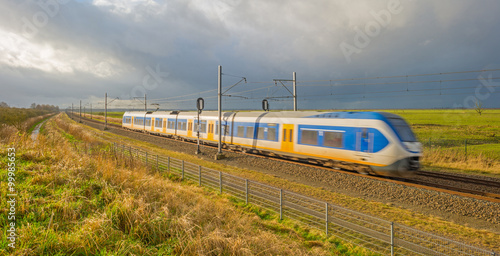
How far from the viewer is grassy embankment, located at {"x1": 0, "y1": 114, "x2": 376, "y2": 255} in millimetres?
3988

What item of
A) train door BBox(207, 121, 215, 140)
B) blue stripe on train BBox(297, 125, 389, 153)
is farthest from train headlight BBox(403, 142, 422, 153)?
train door BBox(207, 121, 215, 140)

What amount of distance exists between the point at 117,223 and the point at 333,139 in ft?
40.2

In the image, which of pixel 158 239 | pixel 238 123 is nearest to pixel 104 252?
pixel 158 239

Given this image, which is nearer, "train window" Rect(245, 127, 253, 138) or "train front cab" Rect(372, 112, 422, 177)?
"train front cab" Rect(372, 112, 422, 177)

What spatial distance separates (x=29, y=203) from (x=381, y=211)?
1016cm

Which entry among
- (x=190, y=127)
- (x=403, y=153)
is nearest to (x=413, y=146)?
(x=403, y=153)

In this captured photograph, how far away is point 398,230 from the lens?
739cm

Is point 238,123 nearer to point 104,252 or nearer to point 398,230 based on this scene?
point 398,230

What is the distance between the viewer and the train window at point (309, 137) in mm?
15430

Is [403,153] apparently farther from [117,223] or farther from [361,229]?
[117,223]

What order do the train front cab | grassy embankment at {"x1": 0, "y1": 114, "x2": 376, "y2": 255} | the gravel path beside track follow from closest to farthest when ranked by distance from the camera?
grassy embankment at {"x1": 0, "y1": 114, "x2": 376, "y2": 255}, the gravel path beside track, the train front cab

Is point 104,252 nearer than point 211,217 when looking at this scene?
Yes

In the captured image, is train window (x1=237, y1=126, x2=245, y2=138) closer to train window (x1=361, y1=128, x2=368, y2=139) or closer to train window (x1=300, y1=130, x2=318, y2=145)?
train window (x1=300, y1=130, x2=318, y2=145)

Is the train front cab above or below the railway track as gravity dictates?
above
